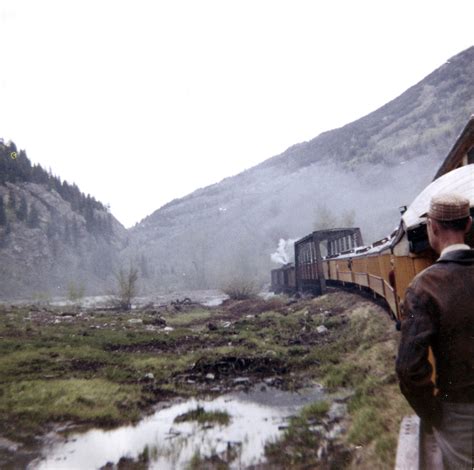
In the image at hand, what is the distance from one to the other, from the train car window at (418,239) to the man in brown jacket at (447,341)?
222 cm

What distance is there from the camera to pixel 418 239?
3.98 metres

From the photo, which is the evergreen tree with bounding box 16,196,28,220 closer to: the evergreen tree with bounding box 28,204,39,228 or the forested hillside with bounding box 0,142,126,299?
the forested hillside with bounding box 0,142,126,299

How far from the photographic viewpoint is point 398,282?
639cm

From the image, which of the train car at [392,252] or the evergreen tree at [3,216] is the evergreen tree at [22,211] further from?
the train car at [392,252]

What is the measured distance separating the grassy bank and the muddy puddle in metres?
0.32

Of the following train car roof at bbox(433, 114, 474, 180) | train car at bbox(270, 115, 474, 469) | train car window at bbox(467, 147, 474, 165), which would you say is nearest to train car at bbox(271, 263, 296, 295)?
train car at bbox(270, 115, 474, 469)

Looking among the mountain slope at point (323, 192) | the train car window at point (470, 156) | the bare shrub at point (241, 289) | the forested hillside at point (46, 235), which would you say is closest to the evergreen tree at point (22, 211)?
the forested hillside at point (46, 235)

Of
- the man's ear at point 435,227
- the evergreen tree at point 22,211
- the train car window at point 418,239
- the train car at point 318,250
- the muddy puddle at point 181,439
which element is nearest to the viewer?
the man's ear at point 435,227

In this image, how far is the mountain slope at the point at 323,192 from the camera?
2579 inches

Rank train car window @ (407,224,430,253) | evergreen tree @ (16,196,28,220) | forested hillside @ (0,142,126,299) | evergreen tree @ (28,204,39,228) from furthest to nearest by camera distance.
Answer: evergreen tree @ (28,204,39,228), evergreen tree @ (16,196,28,220), forested hillside @ (0,142,126,299), train car window @ (407,224,430,253)

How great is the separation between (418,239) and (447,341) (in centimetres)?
252

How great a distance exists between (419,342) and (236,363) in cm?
709

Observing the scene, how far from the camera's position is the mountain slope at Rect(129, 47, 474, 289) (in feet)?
215

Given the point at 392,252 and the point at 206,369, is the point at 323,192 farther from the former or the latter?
the point at 392,252
